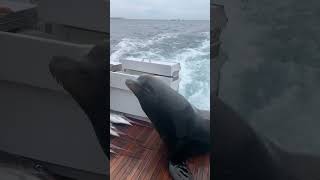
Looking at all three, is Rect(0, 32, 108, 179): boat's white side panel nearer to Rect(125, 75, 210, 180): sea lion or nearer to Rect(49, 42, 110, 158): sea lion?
Rect(49, 42, 110, 158): sea lion

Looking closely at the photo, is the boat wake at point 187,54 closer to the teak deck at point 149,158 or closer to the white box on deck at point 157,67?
the white box on deck at point 157,67

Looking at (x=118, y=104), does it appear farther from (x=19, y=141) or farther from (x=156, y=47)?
(x=19, y=141)

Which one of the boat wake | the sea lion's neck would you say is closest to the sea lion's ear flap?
the boat wake

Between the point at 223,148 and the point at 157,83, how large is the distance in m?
0.39

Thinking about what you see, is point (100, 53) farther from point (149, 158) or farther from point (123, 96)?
point (149, 158)

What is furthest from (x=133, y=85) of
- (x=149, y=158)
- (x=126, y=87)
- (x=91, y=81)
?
(x=149, y=158)

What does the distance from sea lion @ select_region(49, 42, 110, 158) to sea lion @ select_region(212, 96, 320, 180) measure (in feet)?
1.54

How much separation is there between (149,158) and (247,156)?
1.36 feet

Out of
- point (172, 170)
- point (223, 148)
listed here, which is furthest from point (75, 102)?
point (223, 148)

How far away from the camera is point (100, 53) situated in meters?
1.78

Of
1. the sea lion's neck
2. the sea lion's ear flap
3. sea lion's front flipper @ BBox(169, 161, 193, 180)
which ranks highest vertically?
the sea lion's ear flap

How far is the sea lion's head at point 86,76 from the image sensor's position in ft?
5.84

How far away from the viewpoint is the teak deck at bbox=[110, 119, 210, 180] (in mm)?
1729

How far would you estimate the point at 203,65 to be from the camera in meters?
1.69
